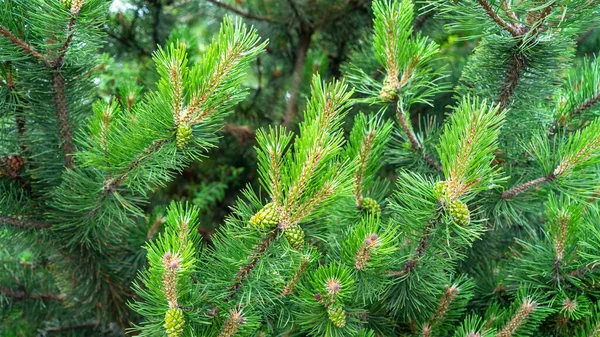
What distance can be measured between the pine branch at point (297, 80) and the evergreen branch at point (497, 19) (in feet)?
2.84

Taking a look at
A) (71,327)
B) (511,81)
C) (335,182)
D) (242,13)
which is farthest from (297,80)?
(335,182)

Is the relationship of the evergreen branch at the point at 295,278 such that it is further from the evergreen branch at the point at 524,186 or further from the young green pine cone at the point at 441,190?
the evergreen branch at the point at 524,186

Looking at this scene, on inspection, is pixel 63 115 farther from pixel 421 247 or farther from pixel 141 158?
pixel 421 247

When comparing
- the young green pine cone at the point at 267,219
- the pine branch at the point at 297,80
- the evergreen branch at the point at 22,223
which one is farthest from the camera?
the pine branch at the point at 297,80

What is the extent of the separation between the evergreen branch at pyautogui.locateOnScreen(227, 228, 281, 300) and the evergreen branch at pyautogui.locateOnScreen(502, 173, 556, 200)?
454 mm

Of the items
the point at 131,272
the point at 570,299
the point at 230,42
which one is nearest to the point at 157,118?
the point at 230,42

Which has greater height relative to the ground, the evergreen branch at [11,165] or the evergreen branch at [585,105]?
the evergreen branch at [585,105]

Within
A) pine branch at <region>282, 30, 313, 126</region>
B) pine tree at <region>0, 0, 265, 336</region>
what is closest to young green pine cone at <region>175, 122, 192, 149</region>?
pine tree at <region>0, 0, 265, 336</region>

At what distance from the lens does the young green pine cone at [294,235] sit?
79 centimetres

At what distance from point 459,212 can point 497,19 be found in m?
0.32

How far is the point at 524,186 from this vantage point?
97cm

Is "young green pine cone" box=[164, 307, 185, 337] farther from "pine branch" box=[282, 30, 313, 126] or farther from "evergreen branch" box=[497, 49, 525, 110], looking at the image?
"pine branch" box=[282, 30, 313, 126]

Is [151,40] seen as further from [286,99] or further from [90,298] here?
[90,298]

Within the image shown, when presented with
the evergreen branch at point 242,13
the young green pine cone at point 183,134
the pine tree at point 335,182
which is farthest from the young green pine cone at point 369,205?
the evergreen branch at point 242,13
